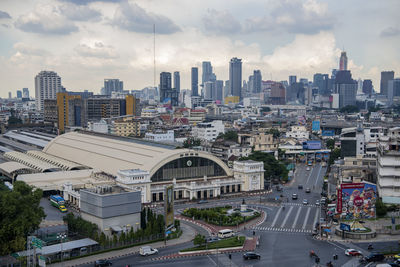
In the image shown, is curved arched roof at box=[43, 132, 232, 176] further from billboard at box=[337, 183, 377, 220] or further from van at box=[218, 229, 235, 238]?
billboard at box=[337, 183, 377, 220]

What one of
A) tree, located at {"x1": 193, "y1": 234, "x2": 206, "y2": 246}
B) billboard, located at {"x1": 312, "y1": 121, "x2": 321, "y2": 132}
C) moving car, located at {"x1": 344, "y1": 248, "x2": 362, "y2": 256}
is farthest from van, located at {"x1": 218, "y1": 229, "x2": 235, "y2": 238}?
billboard, located at {"x1": 312, "y1": 121, "x2": 321, "y2": 132}

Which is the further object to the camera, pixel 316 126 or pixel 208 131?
pixel 316 126

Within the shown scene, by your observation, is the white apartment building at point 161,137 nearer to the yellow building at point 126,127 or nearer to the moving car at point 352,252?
the yellow building at point 126,127

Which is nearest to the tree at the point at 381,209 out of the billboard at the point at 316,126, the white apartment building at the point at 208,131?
the white apartment building at the point at 208,131

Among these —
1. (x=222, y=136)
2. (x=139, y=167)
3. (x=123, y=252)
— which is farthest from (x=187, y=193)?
(x=222, y=136)

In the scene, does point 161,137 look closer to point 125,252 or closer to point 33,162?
point 33,162

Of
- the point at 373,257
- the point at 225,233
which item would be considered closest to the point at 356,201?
the point at 373,257
